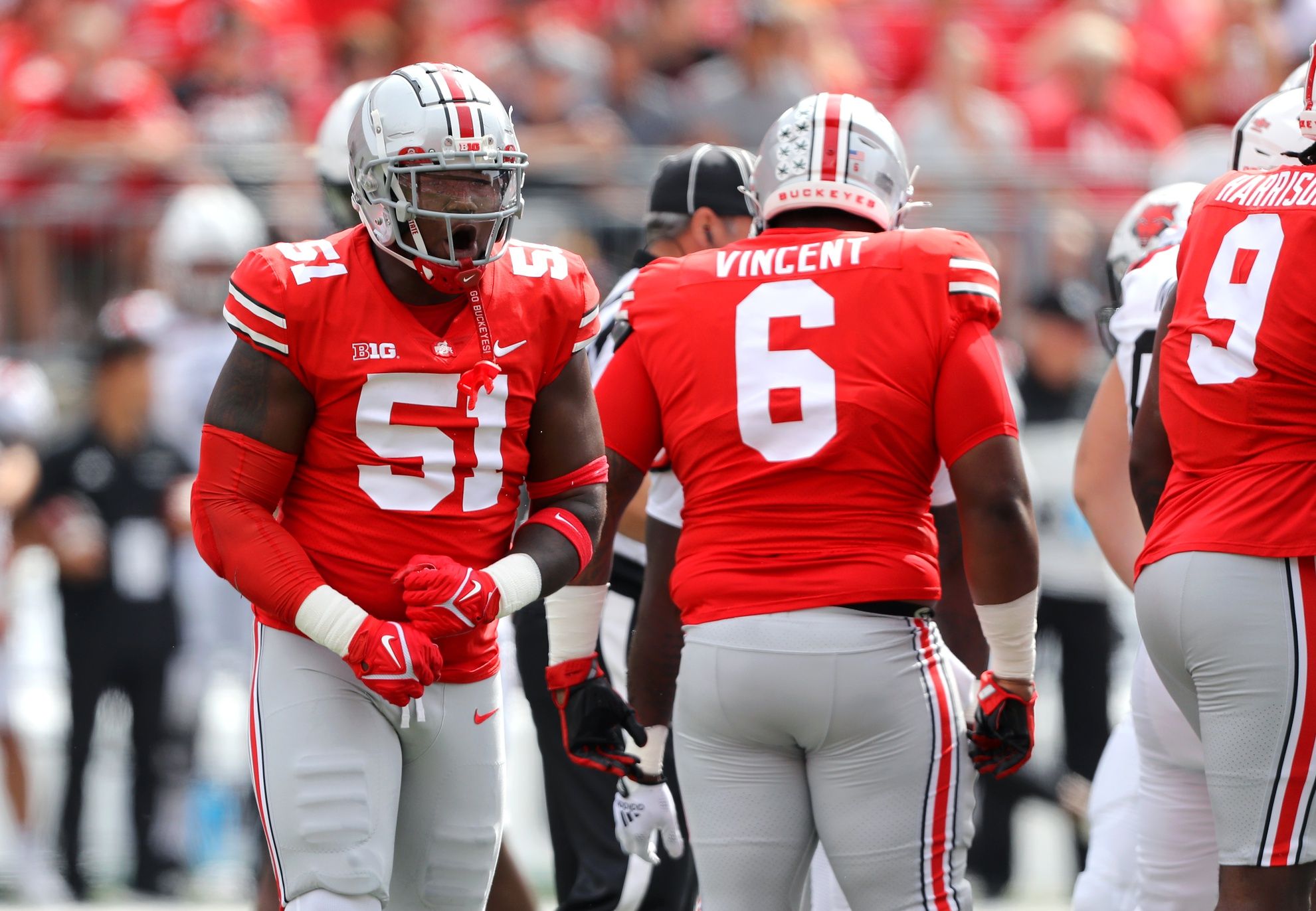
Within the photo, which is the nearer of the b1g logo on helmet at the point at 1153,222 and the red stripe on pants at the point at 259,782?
the red stripe on pants at the point at 259,782

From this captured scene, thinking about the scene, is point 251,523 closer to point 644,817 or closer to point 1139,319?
point 644,817

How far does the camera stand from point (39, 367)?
8.21m

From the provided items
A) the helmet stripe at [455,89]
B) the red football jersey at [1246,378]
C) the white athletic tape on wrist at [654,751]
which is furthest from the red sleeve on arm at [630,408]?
the red football jersey at [1246,378]

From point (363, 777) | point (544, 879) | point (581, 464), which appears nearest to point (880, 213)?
point (581, 464)

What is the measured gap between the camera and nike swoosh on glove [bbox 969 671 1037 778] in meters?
3.74

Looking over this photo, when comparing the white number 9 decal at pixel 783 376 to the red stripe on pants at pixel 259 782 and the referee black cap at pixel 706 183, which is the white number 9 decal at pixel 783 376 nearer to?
the red stripe on pants at pixel 259 782

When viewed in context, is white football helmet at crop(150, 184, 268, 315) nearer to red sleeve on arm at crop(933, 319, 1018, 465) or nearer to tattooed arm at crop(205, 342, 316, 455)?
tattooed arm at crop(205, 342, 316, 455)

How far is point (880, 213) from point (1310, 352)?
91 centimetres

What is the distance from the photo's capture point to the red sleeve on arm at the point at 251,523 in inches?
139

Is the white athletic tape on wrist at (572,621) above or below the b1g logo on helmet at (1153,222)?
below

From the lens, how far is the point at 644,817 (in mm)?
4355

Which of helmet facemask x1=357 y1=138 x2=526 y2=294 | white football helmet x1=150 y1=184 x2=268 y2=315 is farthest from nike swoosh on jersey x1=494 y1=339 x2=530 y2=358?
white football helmet x1=150 y1=184 x2=268 y2=315

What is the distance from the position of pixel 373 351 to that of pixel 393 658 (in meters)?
0.58

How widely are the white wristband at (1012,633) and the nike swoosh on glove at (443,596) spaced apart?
38.8 inches
